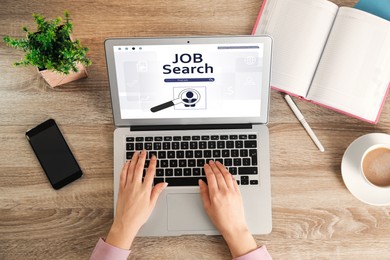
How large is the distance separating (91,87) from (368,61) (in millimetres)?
649

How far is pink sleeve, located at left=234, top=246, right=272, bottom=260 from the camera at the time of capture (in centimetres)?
99

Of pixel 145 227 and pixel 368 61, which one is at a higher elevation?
pixel 368 61

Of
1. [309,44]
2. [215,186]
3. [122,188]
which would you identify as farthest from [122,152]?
[309,44]

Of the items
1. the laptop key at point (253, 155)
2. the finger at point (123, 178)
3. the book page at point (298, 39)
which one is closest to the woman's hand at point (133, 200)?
the finger at point (123, 178)

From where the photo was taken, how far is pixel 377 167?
100cm

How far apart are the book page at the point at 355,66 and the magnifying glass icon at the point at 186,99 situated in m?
0.28

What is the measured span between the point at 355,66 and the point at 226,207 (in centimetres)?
44

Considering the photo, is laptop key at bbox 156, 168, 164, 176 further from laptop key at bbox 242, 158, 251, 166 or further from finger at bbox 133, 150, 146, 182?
laptop key at bbox 242, 158, 251, 166

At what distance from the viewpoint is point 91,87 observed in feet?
3.58

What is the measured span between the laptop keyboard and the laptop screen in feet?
0.15

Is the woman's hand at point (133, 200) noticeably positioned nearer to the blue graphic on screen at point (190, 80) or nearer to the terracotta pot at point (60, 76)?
the blue graphic on screen at point (190, 80)

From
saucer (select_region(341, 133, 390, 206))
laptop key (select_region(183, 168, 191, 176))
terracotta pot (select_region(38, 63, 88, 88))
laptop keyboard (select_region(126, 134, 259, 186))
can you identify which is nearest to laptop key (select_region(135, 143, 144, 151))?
laptop keyboard (select_region(126, 134, 259, 186))

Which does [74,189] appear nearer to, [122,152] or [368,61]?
[122,152]

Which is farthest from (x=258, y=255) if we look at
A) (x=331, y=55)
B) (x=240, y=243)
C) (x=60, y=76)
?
(x=60, y=76)
